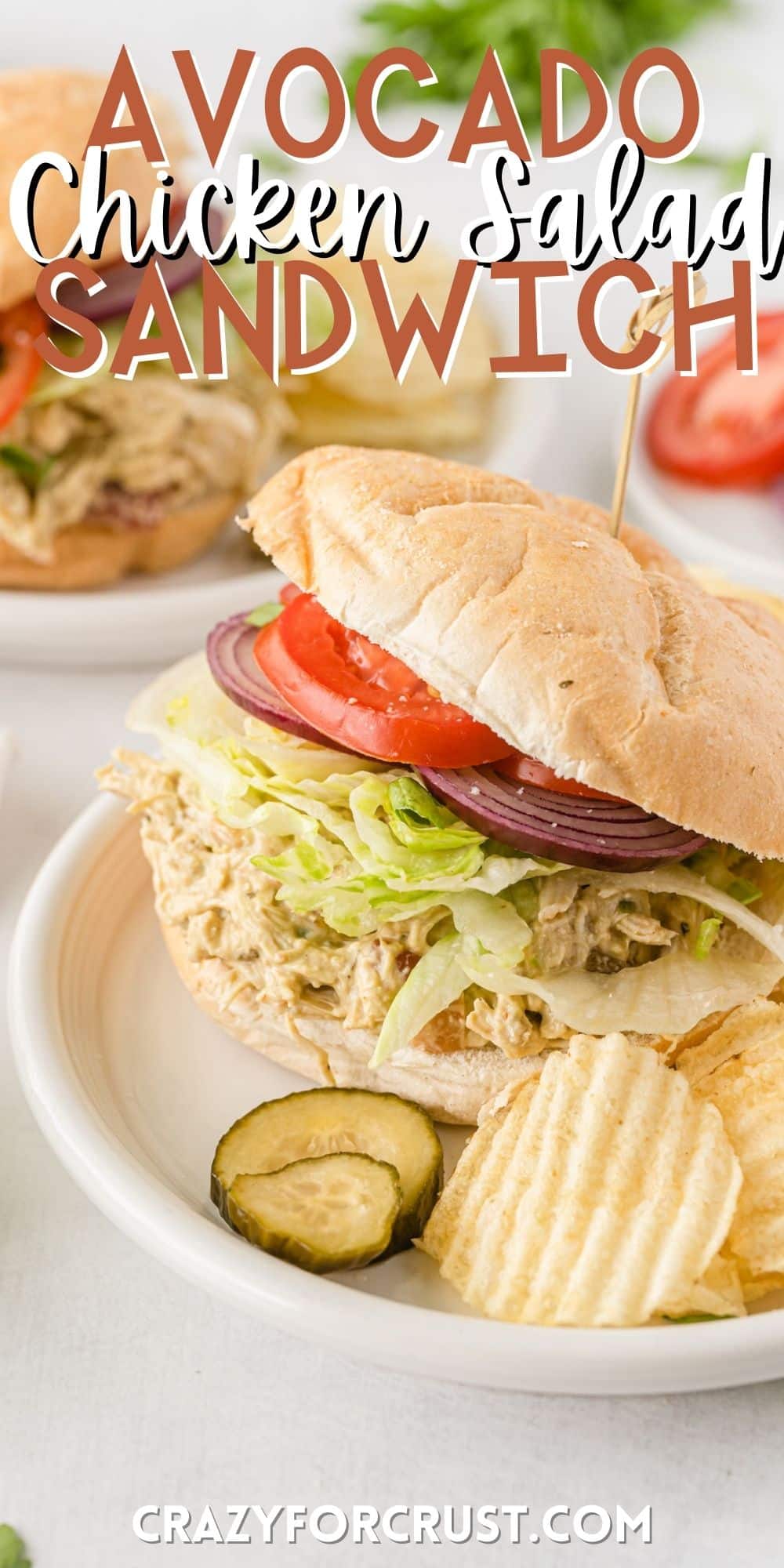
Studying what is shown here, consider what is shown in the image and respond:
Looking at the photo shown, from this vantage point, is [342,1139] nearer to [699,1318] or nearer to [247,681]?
[699,1318]

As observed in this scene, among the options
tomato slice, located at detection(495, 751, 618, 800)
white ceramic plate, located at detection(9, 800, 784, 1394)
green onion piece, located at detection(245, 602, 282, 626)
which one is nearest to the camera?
white ceramic plate, located at detection(9, 800, 784, 1394)

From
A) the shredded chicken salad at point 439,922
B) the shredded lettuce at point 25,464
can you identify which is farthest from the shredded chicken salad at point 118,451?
the shredded chicken salad at point 439,922

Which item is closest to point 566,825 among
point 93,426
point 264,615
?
point 264,615

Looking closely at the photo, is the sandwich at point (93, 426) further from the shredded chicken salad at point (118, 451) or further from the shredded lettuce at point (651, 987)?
the shredded lettuce at point (651, 987)

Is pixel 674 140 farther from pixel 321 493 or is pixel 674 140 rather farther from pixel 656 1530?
pixel 656 1530

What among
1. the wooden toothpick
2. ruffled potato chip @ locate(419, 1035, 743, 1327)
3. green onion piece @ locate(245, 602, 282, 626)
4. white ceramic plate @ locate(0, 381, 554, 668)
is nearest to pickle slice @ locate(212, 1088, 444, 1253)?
ruffled potato chip @ locate(419, 1035, 743, 1327)

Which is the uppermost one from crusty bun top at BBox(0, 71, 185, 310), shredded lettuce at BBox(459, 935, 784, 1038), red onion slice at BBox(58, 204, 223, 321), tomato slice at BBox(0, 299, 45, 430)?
crusty bun top at BBox(0, 71, 185, 310)

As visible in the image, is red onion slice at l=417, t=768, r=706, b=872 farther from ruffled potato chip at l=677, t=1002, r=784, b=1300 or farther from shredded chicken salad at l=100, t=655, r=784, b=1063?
ruffled potato chip at l=677, t=1002, r=784, b=1300

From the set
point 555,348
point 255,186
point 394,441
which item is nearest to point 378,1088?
point 394,441
